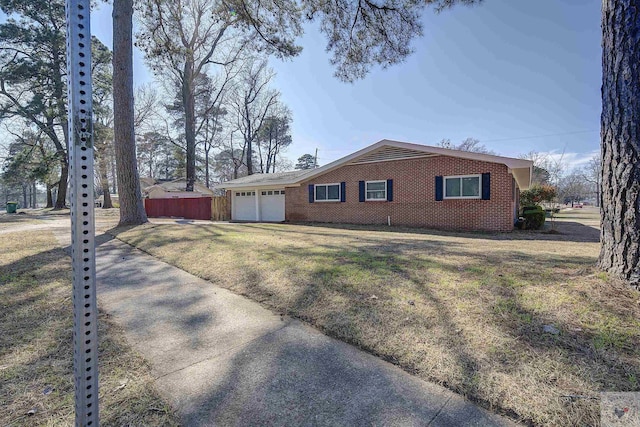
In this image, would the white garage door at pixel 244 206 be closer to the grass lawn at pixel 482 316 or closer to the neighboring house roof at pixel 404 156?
the neighboring house roof at pixel 404 156

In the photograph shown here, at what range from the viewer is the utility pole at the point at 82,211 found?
1062mm

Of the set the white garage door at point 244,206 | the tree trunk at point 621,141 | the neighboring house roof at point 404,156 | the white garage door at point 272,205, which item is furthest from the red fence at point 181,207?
the tree trunk at point 621,141

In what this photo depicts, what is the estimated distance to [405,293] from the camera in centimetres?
329

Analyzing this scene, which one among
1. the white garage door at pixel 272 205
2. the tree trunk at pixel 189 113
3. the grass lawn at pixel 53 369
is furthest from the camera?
the tree trunk at pixel 189 113

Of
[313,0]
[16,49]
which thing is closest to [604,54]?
[313,0]

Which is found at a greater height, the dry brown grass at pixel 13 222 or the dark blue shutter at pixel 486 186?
the dark blue shutter at pixel 486 186

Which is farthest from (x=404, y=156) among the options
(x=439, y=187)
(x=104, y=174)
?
(x=104, y=174)

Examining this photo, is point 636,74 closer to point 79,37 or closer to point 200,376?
point 79,37

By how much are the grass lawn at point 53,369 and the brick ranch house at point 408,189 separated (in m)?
11.2

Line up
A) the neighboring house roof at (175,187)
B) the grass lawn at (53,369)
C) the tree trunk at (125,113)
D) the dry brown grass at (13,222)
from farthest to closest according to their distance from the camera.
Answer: the neighboring house roof at (175,187)
the dry brown grass at (13,222)
the tree trunk at (125,113)
the grass lawn at (53,369)

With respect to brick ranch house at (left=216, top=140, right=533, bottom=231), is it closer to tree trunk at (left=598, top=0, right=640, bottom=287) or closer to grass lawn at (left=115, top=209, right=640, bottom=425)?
grass lawn at (left=115, top=209, right=640, bottom=425)

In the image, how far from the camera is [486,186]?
10.8 m

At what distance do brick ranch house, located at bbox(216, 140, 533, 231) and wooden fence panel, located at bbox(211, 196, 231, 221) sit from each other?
11.5 ft

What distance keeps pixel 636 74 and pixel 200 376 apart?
15.1 ft
